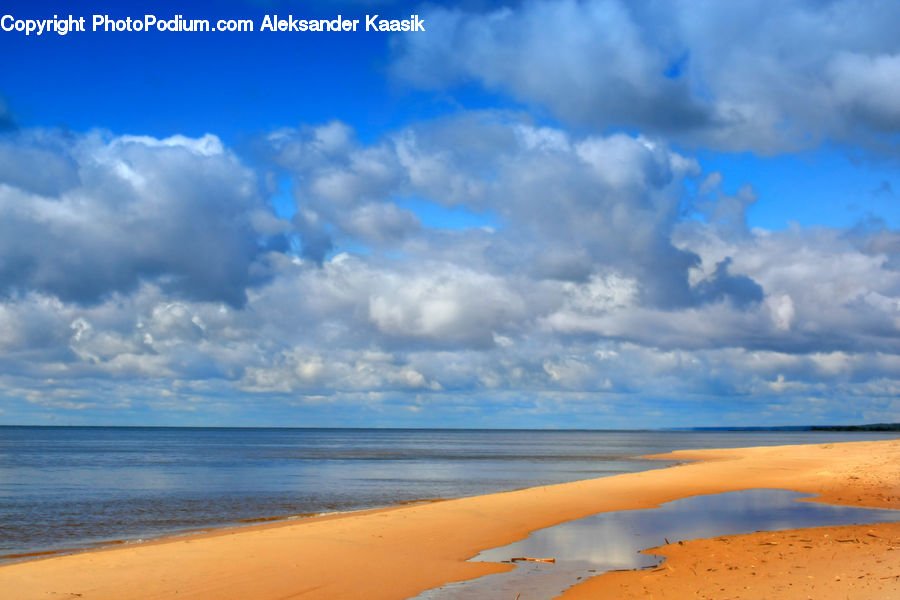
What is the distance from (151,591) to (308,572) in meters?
3.32

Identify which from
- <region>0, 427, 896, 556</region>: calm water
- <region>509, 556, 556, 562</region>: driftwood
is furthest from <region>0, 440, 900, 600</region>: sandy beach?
<region>0, 427, 896, 556</region>: calm water

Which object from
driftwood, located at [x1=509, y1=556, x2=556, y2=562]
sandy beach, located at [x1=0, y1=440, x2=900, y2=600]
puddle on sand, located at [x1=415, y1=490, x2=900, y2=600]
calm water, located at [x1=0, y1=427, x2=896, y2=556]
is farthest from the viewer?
calm water, located at [x1=0, y1=427, x2=896, y2=556]

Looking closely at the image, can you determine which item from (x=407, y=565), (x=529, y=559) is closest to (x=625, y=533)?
(x=529, y=559)

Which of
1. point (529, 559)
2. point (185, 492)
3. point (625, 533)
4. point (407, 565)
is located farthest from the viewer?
point (185, 492)

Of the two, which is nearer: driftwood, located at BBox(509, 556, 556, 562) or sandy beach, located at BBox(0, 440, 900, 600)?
sandy beach, located at BBox(0, 440, 900, 600)

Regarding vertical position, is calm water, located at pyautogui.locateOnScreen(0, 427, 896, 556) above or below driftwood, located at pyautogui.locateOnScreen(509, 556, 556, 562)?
below

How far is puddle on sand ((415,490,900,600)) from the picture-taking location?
1485 centimetres

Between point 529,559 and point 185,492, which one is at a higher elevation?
point 529,559

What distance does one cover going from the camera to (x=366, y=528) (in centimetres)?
2256

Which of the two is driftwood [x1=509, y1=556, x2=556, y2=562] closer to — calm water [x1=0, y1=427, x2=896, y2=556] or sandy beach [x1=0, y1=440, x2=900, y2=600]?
sandy beach [x1=0, y1=440, x2=900, y2=600]

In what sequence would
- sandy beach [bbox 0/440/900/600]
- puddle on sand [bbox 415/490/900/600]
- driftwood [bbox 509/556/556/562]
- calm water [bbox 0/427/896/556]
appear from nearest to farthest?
sandy beach [bbox 0/440/900/600] < puddle on sand [bbox 415/490/900/600] < driftwood [bbox 509/556/556/562] < calm water [bbox 0/427/896/556]

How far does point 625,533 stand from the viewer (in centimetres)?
2150

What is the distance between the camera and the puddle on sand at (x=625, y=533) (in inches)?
585

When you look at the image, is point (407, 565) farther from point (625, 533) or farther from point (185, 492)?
point (185, 492)
